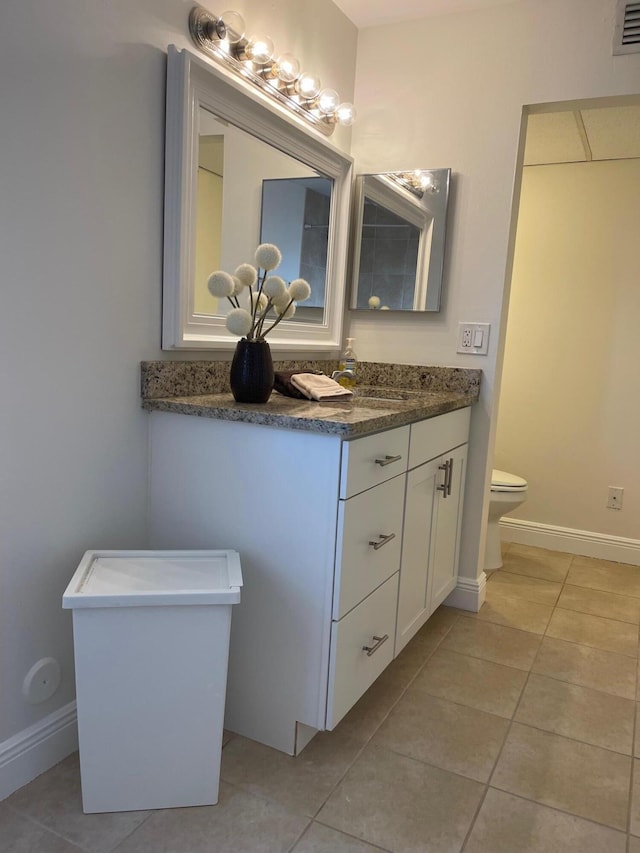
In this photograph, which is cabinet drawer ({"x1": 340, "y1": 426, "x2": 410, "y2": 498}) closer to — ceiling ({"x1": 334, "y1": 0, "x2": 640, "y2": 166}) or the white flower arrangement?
the white flower arrangement

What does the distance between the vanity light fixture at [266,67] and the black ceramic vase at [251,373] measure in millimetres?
790

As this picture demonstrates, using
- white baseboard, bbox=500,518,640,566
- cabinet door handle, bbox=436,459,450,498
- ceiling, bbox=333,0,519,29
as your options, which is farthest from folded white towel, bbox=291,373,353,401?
white baseboard, bbox=500,518,640,566

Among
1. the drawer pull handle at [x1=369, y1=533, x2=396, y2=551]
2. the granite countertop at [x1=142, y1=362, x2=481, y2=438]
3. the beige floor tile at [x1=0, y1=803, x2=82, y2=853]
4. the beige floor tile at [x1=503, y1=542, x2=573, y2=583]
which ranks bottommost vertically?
the beige floor tile at [x1=503, y1=542, x2=573, y2=583]

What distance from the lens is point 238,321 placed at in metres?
1.65

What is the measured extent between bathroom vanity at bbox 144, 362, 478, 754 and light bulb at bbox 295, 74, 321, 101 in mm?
1058

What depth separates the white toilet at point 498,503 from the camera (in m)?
2.83

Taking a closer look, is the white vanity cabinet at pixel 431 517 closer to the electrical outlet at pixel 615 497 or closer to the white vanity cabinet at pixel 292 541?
the white vanity cabinet at pixel 292 541

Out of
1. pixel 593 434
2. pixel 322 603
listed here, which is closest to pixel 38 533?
pixel 322 603

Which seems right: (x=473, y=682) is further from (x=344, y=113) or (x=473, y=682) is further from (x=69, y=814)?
(x=344, y=113)

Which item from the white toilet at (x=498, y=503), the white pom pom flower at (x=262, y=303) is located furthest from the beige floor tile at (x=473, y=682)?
the white pom pom flower at (x=262, y=303)

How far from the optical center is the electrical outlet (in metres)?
3.15

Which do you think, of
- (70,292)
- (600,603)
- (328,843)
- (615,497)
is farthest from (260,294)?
(615,497)

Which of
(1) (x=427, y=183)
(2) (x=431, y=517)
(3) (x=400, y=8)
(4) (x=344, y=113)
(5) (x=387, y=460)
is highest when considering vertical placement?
(3) (x=400, y=8)

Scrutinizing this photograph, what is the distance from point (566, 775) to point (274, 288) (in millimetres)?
1426
